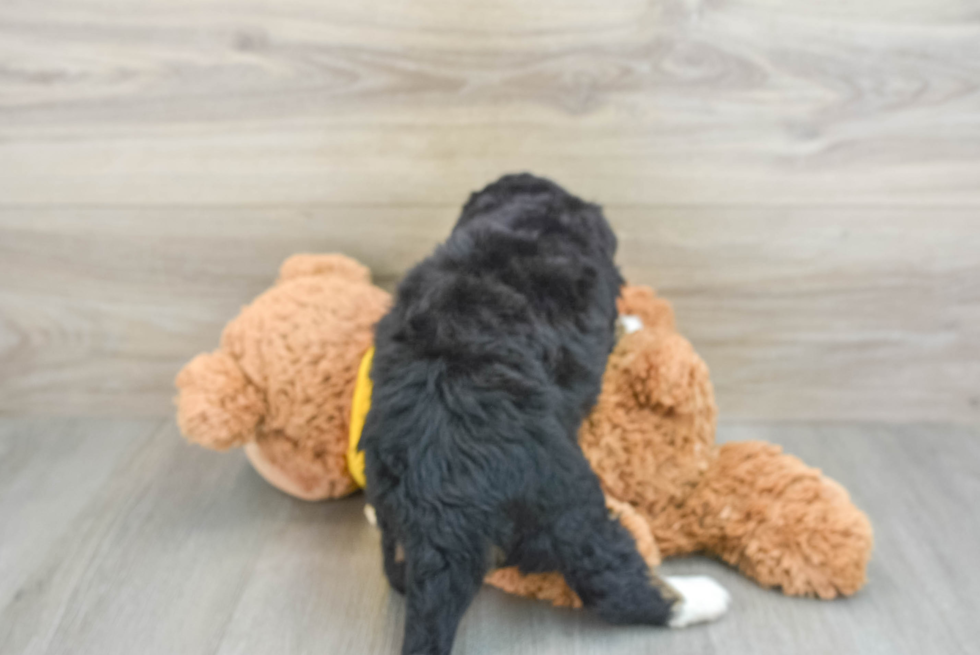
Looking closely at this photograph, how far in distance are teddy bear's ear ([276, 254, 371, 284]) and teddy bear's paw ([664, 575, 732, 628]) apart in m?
0.52

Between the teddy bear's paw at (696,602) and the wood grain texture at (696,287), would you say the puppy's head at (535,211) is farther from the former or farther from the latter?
the teddy bear's paw at (696,602)

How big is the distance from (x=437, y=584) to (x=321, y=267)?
48cm

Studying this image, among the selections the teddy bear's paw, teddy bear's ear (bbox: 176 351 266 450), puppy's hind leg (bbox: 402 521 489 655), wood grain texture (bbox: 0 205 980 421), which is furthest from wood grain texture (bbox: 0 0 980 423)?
puppy's hind leg (bbox: 402 521 489 655)

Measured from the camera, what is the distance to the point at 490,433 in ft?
2.06

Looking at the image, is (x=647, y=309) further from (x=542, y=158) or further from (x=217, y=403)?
(x=217, y=403)

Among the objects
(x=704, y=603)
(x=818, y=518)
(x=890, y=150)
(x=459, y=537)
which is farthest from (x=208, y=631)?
(x=890, y=150)

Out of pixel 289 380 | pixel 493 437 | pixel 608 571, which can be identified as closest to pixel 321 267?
pixel 289 380

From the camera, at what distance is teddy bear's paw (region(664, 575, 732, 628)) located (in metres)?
0.72

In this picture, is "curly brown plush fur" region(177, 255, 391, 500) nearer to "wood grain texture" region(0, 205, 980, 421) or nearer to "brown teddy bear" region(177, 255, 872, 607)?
"brown teddy bear" region(177, 255, 872, 607)

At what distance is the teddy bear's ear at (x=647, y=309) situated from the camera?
0.91 m

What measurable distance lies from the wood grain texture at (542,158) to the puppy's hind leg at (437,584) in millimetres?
493

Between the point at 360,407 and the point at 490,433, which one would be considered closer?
the point at 490,433

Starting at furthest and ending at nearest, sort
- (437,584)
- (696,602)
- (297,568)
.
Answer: (297,568), (696,602), (437,584)

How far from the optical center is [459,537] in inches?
24.1
